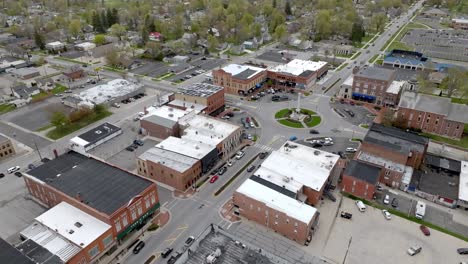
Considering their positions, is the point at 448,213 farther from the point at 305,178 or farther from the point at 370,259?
the point at 305,178

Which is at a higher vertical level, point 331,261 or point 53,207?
point 53,207

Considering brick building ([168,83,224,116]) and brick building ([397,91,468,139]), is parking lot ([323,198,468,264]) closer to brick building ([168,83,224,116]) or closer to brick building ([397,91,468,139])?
brick building ([397,91,468,139])

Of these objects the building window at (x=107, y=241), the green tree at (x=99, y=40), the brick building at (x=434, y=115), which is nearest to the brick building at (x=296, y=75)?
the brick building at (x=434, y=115)

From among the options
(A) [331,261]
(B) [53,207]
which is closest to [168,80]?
(B) [53,207]

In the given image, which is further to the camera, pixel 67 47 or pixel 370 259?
pixel 67 47

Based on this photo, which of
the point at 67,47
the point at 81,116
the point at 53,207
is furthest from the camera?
the point at 67,47

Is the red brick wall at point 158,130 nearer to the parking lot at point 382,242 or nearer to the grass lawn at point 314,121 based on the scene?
the grass lawn at point 314,121

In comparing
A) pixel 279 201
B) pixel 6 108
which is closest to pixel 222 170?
pixel 279 201

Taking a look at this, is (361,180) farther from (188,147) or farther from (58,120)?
(58,120)
